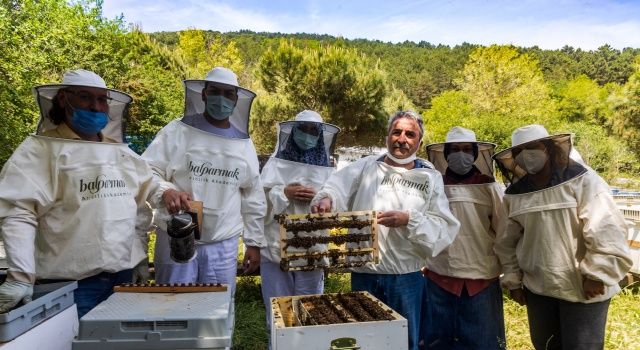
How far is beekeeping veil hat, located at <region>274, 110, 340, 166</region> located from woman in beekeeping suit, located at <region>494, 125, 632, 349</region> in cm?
147

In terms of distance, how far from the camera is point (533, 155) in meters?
2.99

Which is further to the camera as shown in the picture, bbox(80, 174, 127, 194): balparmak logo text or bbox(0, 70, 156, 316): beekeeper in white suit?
bbox(80, 174, 127, 194): balparmak logo text

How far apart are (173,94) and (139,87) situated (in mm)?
2995

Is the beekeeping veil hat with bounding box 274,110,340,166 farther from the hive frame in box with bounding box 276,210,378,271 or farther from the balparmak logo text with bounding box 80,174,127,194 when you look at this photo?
the balparmak logo text with bounding box 80,174,127,194

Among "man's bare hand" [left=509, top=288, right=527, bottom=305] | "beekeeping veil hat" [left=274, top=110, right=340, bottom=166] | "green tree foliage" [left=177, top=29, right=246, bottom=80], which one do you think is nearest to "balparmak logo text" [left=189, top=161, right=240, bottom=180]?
"beekeeping veil hat" [left=274, top=110, right=340, bottom=166]

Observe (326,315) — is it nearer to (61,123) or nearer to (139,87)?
(61,123)

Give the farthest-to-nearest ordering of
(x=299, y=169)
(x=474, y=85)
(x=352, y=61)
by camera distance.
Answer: (x=474, y=85) → (x=352, y=61) → (x=299, y=169)

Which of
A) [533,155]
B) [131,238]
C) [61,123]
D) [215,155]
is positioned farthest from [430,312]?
[61,123]

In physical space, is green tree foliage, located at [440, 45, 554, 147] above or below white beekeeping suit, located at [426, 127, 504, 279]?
above

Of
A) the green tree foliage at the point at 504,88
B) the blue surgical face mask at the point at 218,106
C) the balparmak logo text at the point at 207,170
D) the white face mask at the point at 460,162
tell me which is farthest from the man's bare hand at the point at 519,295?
the green tree foliage at the point at 504,88

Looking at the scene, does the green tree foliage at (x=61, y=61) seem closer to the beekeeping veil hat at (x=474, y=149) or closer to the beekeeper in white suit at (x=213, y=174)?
the beekeeper in white suit at (x=213, y=174)

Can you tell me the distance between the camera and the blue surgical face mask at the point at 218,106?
11.0 ft

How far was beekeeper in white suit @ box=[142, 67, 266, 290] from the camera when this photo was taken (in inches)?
127

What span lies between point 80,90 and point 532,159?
2891mm
